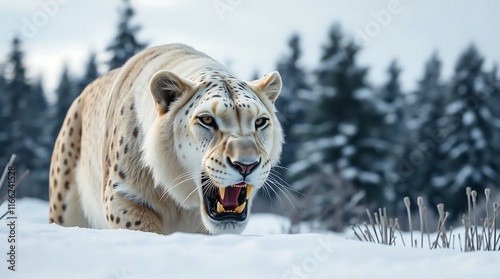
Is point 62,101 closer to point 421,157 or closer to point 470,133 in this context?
point 421,157

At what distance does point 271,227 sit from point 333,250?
506 inches

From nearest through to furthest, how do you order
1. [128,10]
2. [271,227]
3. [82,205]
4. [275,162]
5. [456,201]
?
[275,162], [82,205], [271,227], [128,10], [456,201]

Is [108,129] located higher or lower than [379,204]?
higher

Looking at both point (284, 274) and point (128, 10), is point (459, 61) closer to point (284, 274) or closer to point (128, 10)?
point (128, 10)

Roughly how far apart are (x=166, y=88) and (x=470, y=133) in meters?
30.1

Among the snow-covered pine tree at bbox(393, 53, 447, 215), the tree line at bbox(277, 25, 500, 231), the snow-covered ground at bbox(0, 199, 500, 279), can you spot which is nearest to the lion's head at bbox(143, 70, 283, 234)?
the snow-covered ground at bbox(0, 199, 500, 279)

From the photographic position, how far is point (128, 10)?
95.7 ft

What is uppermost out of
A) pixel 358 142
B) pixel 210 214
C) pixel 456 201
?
pixel 210 214

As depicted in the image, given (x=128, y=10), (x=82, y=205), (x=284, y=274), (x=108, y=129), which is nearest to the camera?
(x=284, y=274)

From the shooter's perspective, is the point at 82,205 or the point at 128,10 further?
the point at 128,10

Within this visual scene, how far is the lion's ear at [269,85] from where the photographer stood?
5.73 m

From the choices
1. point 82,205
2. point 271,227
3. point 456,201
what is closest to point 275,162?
point 82,205

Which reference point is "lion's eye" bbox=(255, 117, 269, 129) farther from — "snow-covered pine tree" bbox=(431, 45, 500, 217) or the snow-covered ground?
"snow-covered pine tree" bbox=(431, 45, 500, 217)

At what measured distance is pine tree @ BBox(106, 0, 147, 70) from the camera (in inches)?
1132
